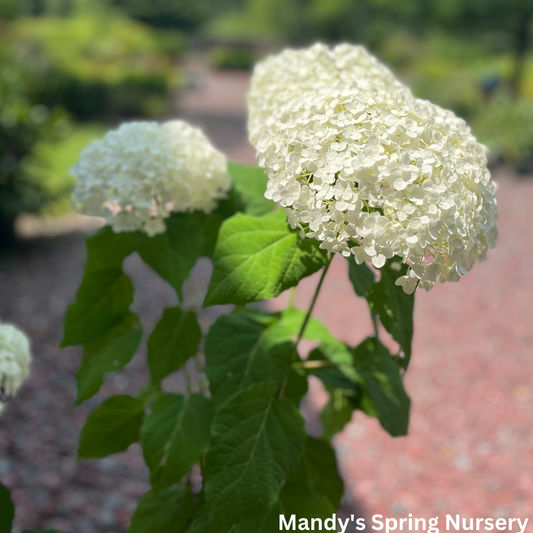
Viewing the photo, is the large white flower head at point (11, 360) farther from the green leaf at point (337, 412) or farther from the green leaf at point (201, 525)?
the green leaf at point (337, 412)

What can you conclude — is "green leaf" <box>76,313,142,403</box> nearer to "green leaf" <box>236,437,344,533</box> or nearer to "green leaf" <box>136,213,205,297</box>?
"green leaf" <box>136,213,205,297</box>

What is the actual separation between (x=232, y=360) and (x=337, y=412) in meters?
0.37

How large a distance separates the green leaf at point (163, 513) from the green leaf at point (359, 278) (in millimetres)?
604

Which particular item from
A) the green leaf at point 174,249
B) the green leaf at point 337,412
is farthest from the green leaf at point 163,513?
the green leaf at point 174,249

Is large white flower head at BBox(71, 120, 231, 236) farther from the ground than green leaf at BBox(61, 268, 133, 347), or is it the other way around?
large white flower head at BBox(71, 120, 231, 236)

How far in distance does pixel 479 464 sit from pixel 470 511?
35 cm

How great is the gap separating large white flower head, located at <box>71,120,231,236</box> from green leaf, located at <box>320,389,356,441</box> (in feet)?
1.71

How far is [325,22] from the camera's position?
74.9 ft

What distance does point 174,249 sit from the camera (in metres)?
1.06

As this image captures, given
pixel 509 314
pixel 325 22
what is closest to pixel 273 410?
pixel 509 314

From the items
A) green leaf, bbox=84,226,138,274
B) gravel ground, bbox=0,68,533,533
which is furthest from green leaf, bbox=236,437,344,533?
gravel ground, bbox=0,68,533,533

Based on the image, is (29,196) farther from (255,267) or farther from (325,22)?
(325,22)

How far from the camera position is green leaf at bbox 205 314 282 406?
1.00 meters

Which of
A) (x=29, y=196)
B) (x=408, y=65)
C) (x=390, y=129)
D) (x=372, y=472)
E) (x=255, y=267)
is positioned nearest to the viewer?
(x=390, y=129)
